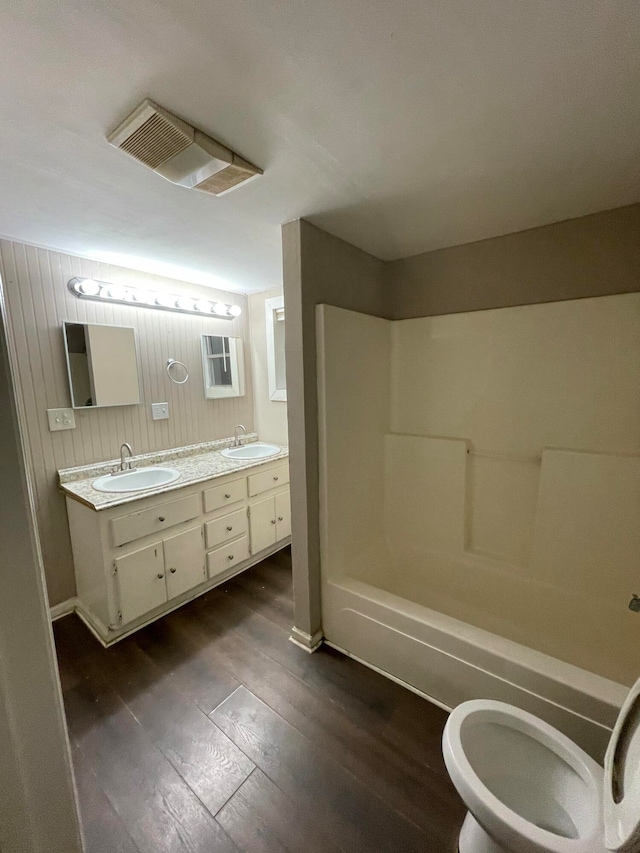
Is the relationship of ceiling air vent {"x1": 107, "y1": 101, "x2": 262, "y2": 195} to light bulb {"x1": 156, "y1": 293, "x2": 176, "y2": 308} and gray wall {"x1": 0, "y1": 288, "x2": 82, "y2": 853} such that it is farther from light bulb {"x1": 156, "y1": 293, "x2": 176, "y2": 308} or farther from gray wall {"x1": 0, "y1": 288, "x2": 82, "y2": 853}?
light bulb {"x1": 156, "y1": 293, "x2": 176, "y2": 308}

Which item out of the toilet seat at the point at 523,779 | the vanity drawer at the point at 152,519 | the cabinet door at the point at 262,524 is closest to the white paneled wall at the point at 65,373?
the vanity drawer at the point at 152,519

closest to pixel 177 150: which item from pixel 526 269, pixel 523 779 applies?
pixel 526 269

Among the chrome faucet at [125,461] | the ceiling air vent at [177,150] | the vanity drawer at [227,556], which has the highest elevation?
the ceiling air vent at [177,150]

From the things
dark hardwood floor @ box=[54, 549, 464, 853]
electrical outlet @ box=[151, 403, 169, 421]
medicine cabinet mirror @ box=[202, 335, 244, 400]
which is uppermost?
medicine cabinet mirror @ box=[202, 335, 244, 400]

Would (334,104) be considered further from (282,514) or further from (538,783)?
(282,514)

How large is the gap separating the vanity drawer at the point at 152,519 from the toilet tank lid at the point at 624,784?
202 cm

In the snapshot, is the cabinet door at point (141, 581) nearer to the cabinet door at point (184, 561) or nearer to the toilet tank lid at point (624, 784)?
the cabinet door at point (184, 561)

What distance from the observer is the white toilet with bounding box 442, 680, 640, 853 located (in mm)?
775

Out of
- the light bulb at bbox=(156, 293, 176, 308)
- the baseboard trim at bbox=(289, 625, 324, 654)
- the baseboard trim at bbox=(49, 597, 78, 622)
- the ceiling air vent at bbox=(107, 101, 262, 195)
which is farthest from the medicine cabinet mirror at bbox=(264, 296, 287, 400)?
the baseboard trim at bbox=(49, 597, 78, 622)

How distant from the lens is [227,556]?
2.36m

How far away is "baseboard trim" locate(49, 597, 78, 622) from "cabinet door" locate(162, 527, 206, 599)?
0.63 meters

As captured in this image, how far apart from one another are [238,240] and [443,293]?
1209 mm

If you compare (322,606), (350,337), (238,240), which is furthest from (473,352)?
(322,606)

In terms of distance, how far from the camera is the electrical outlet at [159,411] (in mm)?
2418
